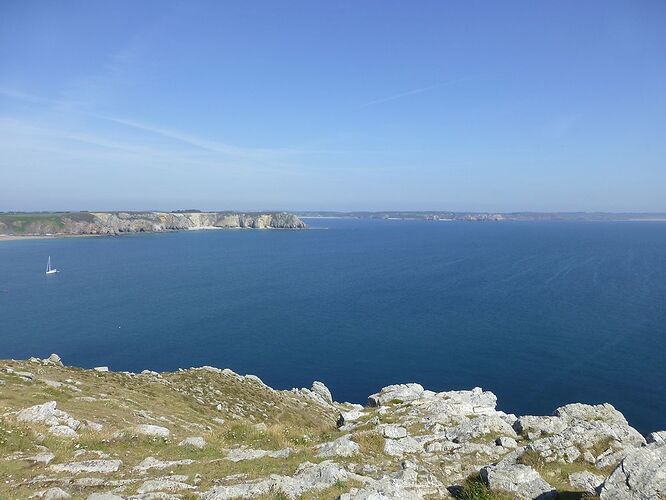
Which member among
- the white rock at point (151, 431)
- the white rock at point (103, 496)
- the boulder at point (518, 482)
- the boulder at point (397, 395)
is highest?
the white rock at point (103, 496)

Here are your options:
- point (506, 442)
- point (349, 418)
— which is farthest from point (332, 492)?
point (349, 418)

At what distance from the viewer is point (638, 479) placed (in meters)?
13.2

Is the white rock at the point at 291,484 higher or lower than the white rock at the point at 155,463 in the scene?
higher

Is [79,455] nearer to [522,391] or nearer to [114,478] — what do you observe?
[114,478]

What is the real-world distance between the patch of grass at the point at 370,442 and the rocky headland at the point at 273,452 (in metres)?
0.12

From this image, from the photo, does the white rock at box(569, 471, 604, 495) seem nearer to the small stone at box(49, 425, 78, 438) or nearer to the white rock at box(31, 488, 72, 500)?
the white rock at box(31, 488, 72, 500)

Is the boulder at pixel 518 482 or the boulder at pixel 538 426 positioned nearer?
the boulder at pixel 518 482

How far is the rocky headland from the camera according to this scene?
16.1 meters

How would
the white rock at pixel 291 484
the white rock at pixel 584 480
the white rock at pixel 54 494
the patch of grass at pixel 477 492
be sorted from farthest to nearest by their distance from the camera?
1. the white rock at pixel 584 480
2. the patch of grass at pixel 477 492
3. the white rock at pixel 291 484
4. the white rock at pixel 54 494

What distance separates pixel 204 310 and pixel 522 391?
256ft

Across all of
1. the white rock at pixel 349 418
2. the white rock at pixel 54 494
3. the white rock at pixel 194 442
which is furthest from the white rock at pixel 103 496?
the white rock at pixel 349 418

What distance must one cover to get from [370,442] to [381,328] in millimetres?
72391

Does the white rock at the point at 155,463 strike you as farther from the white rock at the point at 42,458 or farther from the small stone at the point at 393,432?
the small stone at the point at 393,432

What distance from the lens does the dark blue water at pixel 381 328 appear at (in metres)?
69.2
